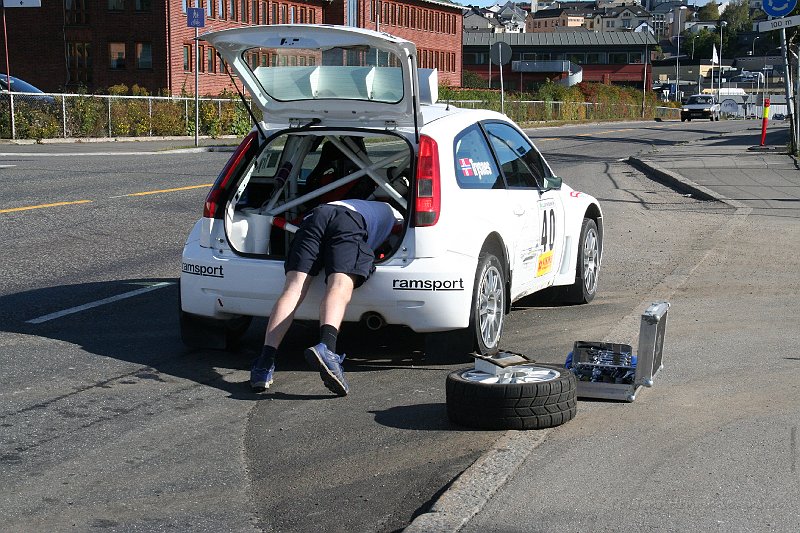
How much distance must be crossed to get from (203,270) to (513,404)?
2.35 m

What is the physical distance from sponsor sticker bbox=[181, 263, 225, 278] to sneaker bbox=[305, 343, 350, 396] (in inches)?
42.4

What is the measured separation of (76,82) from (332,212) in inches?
2148

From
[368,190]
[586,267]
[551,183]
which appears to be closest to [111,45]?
[586,267]

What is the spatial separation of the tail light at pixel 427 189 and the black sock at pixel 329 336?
32.6 inches

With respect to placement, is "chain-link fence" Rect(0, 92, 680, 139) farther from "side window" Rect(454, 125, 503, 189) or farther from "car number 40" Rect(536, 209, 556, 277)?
"side window" Rect(454, 125, 503, 189)

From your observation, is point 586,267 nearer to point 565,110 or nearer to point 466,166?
point 466,166

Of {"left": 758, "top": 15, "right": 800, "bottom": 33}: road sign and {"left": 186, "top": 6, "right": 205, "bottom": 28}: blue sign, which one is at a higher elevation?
{"left": 186, "top": 6, "right": 205, "bottom": 28}: blue sign

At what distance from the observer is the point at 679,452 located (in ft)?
17.2

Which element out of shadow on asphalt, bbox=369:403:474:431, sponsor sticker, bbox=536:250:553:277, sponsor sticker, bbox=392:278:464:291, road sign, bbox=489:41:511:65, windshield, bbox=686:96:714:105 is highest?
road sign, bbox=489:41:511:65

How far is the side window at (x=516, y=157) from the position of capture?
8008mm

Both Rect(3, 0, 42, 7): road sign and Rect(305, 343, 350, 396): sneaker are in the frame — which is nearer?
Rect(305, 343, 350, 396): sneaker

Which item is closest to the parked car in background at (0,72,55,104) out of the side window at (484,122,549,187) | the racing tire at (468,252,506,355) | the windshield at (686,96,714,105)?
the side window at (484,122,549,187)

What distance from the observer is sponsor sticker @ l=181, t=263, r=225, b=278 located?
7.07m

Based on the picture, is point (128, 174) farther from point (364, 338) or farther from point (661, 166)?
point (364, 338)
